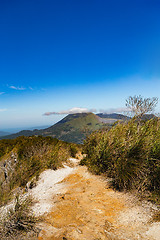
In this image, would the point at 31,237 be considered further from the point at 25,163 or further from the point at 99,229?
the point at 25,163

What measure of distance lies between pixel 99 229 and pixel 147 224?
0.97 metres

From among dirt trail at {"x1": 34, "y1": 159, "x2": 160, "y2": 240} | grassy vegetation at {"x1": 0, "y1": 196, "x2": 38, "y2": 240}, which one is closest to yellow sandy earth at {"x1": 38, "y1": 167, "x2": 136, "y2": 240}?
dirt trail at {"x1": 34, "y1": 159, "x2": 160, "y2": 240}

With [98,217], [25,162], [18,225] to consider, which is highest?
[25,162]

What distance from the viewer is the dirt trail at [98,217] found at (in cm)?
255

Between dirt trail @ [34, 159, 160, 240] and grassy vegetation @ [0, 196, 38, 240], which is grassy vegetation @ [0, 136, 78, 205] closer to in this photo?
grassy vegetation @ [0, 196, 38, 240]

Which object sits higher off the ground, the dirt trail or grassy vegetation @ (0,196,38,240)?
grassy vegetation @ (0,196,38,240)

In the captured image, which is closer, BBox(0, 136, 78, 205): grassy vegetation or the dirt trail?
the dirt trail

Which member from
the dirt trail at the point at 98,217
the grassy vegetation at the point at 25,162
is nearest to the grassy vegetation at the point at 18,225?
the dirt trail at the point at 98,217

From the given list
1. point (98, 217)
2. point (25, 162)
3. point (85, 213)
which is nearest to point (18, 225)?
point (85, 213)

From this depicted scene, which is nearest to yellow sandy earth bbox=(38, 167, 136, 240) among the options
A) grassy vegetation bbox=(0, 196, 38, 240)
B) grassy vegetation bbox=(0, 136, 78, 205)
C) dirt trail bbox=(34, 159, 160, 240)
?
dirt trail bbox=(34, 159, 160, 240)

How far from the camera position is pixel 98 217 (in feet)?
10.3

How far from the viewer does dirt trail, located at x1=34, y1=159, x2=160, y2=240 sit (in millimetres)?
2551

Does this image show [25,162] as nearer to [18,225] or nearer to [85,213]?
[18,225]

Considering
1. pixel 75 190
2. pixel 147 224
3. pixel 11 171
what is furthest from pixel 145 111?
pixel 11 171
